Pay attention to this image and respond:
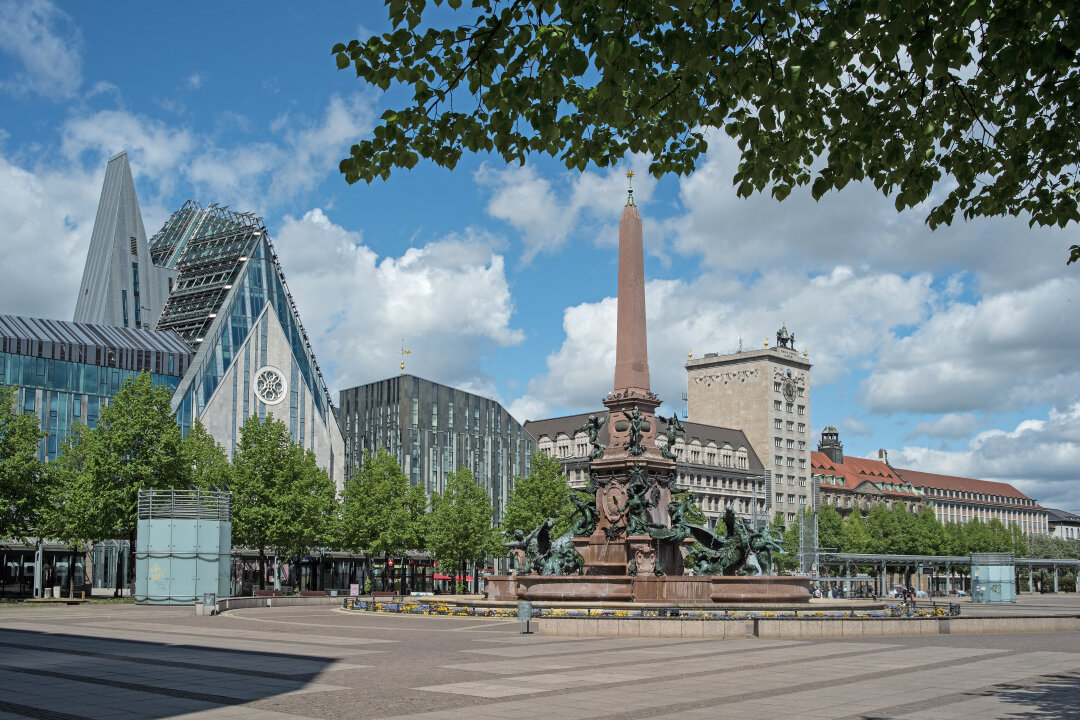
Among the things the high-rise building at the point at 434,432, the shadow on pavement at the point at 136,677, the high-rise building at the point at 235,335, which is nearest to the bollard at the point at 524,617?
the shadow on pavement at the point at 136,677

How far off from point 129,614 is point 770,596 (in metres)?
22.8

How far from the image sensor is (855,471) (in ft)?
533

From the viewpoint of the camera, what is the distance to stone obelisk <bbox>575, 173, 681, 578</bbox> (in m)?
35.6

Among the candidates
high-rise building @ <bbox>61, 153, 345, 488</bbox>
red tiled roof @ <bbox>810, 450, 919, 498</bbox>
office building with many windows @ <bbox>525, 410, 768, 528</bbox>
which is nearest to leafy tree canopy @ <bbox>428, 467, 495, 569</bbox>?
high-rise building @ <bbox>61, 153, 345, 488</bbox>

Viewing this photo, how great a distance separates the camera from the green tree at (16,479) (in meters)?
46.2

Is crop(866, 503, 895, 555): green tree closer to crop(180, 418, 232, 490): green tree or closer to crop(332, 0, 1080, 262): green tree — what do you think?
crop(180, 418, 232, 490): green tree

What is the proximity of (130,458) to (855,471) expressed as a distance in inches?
5199

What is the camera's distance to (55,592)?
59688mm

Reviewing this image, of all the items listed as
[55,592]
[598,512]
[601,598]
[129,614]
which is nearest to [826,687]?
[601,598]

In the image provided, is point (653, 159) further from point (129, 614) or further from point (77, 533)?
point (77, 533)

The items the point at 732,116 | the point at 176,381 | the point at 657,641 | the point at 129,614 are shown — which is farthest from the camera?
the point at 176,381

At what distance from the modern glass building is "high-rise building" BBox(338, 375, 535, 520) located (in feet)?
89.1

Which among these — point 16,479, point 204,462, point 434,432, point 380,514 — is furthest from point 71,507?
point 434,432

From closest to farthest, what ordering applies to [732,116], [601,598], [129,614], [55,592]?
[732,116], [601,598], [129,614], [55,592]
